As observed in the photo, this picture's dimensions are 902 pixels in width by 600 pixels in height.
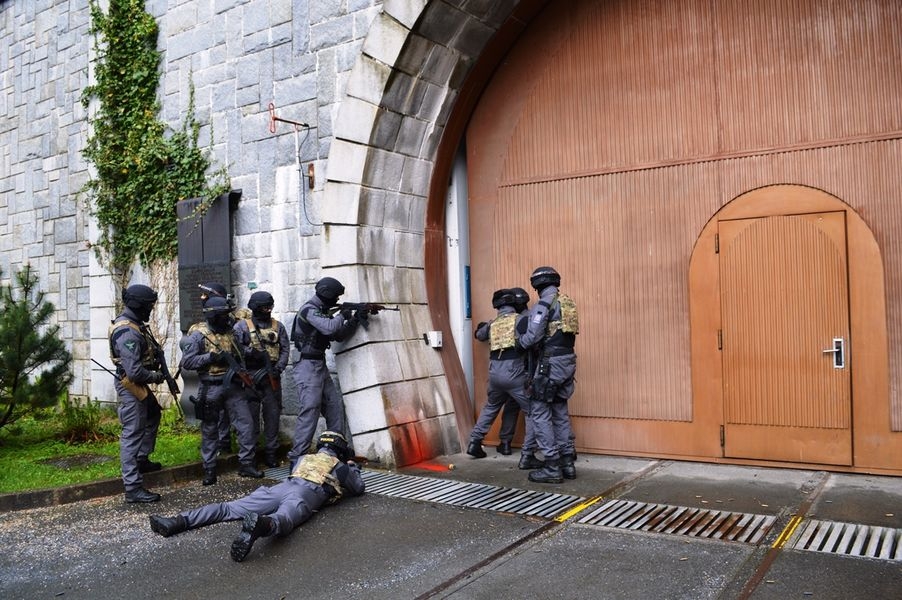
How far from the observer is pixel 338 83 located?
329 inches

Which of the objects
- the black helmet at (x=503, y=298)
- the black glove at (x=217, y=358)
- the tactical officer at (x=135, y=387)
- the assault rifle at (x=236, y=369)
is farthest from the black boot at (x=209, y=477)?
the black helmet at (x=503, y=298)

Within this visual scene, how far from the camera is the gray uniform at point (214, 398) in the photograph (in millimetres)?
7387

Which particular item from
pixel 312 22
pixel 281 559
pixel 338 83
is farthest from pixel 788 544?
pixel 312 22

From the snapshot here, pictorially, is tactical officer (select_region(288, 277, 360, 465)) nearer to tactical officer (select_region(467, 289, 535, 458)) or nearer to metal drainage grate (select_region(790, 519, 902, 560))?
tactical officer (select_region(467, 289, 535, 458))

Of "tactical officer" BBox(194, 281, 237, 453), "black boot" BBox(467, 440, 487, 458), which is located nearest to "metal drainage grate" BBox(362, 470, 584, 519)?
"black boot" BBox(467, 440, 487, 458)

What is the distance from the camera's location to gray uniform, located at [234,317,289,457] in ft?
25.3

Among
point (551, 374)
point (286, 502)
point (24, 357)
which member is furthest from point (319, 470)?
point (24, 357)

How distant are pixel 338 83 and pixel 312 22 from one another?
84 cm

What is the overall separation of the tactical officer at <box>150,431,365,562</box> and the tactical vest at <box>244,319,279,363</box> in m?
1.97

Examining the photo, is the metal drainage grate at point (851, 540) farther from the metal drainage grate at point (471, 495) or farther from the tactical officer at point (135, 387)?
the tactical officer at point (135, 387)

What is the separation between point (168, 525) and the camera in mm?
5219

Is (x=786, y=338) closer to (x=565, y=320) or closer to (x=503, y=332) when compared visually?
(x=565, y=320)

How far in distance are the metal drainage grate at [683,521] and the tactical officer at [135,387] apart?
12.5 ft

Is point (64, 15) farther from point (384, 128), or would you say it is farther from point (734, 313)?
point (734, 313)
